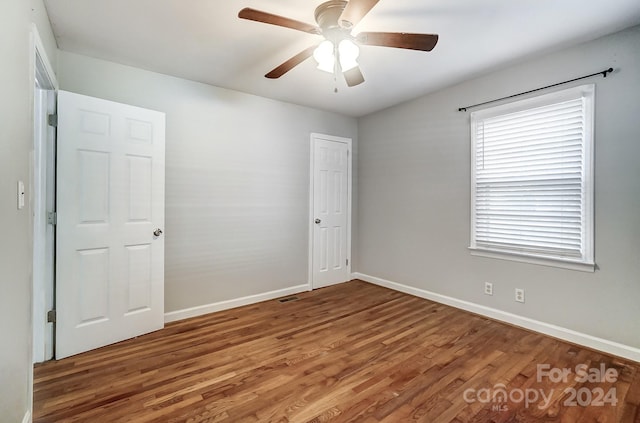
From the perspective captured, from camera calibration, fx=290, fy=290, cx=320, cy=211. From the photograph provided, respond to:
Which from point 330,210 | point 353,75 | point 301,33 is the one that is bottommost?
point 330,210

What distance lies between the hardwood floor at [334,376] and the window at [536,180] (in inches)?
32.1

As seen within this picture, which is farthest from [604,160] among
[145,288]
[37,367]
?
[37,367]

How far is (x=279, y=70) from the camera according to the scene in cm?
222

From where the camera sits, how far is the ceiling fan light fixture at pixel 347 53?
6.39 feet

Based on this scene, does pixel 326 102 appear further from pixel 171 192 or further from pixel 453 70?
pixel 171 192

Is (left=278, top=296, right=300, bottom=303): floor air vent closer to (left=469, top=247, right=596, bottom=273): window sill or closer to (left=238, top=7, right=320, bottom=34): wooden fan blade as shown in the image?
(left=469, top=247, right=596, bottom=273): window sill

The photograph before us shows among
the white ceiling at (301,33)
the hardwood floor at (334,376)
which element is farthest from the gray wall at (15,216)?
the white ceiling at (301,33)

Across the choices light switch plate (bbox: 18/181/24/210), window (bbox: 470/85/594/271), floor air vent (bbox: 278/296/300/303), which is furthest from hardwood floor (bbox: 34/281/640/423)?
light switch plate (bbox: 18/181/24/210)

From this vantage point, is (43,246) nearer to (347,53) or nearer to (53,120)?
(53,120)

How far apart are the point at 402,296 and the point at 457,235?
1037mm

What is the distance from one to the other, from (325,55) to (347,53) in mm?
155

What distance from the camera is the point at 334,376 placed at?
6.53 feet

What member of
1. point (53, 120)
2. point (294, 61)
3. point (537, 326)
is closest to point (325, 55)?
point (294, 61)

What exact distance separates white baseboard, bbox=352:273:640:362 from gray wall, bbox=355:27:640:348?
0.16 feet
